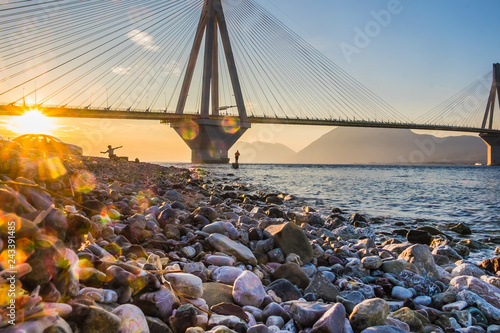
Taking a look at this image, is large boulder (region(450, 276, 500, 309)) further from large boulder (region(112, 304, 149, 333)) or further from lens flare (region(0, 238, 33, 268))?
lens flare (region(0, 238, 33, 268))

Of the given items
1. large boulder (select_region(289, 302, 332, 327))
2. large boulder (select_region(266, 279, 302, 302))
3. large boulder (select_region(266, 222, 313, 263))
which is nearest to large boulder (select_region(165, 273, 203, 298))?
large boulder (select_region(289, 302, 332, 327))

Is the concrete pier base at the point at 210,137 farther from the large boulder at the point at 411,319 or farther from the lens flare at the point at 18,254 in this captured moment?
the lens flare at the point at 18,254

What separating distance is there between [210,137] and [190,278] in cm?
3806

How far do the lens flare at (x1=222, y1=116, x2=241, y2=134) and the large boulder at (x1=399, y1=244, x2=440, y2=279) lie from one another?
36.2 meters

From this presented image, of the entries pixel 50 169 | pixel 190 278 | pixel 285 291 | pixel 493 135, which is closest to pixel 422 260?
pixel 285 291

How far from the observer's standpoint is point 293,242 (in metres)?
3.36

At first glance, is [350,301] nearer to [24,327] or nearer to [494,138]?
[24,327]

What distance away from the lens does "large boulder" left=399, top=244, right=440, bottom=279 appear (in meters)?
3.26

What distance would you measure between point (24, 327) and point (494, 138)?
224 feet

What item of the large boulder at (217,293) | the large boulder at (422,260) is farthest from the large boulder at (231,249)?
the large boulder at (422,260)

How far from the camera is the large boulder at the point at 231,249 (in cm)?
280

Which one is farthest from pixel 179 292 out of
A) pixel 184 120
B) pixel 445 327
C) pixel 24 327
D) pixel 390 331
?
pixel 184 120

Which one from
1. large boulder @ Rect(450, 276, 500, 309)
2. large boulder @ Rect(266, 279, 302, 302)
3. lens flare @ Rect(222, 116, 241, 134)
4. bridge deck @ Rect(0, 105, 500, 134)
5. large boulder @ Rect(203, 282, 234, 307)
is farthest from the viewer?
lens flare @ Rect(222, 116, 241, 134)

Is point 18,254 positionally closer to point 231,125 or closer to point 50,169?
point 50,169
